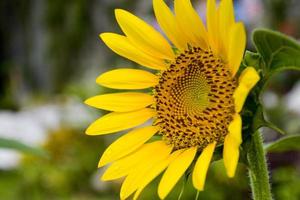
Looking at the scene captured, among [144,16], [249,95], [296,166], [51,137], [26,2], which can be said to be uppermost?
[26,2]

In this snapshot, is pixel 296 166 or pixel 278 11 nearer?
pixel 296 166

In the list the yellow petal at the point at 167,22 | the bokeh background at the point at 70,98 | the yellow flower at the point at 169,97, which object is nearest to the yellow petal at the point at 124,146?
the yellow flower at the point at 169,97

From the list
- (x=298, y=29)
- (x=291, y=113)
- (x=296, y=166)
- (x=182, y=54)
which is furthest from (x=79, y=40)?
(x=182, y=54)

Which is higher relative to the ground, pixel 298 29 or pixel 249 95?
pixel 298 29

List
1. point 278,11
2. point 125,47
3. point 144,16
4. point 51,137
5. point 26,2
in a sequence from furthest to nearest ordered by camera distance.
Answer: point 26,2, point 144,16, point 278,11, point 51,137, point 125,47

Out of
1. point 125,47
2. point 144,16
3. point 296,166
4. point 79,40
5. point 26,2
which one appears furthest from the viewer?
point 26,2

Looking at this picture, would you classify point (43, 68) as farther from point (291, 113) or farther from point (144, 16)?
point (291, 113)

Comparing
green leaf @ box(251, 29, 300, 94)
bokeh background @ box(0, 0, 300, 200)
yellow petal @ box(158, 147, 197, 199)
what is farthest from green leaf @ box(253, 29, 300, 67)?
bokeh background @ box(0, 0, 300, 200)
